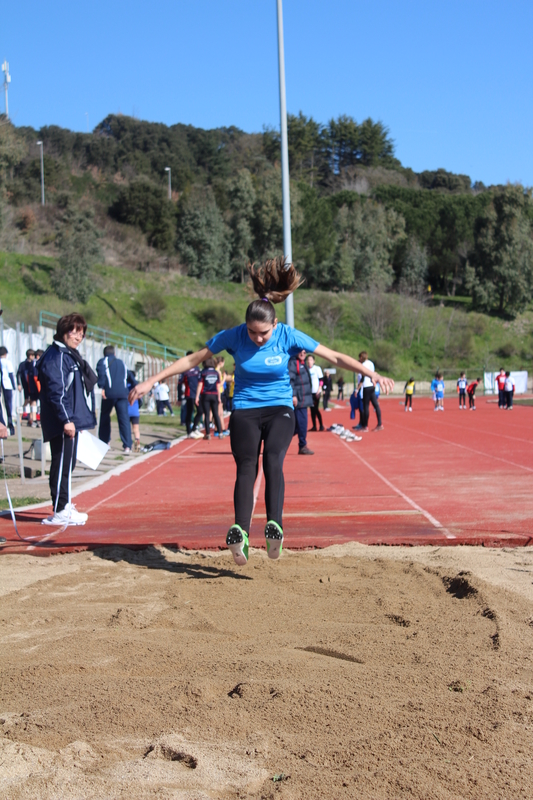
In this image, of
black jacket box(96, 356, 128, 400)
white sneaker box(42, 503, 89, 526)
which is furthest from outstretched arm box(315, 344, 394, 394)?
black jacket box(96, 356, 128, 400)

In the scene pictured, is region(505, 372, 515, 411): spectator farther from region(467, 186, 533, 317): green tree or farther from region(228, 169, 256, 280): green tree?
region(228, 169, 256, 280): green tree

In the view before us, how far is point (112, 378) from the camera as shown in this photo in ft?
42.7

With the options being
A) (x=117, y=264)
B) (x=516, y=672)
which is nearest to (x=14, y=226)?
(x=117, y=264)

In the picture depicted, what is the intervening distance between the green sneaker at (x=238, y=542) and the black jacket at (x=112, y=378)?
8.62 metres

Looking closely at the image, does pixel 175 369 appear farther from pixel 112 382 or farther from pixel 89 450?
pixel 112 382

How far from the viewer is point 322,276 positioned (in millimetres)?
66500

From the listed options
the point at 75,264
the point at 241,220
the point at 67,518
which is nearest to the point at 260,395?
the point at 67,518

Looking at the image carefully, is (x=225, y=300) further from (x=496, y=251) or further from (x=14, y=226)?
(x=496, y=251)

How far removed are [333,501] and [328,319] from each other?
50.4 metres

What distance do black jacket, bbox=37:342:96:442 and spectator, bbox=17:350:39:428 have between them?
8966mm

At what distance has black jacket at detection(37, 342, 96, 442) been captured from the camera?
666cm

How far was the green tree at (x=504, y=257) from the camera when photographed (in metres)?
65.4

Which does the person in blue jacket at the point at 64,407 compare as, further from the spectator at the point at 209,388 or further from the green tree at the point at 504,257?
the green tree at the point at 504,257

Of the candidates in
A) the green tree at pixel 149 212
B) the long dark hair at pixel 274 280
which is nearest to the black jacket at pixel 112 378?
the long dark hair at pixel 274 280
